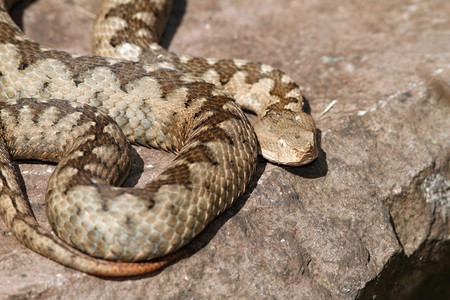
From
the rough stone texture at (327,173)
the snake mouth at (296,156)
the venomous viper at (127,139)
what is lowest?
the rough stone texture at (327,173)

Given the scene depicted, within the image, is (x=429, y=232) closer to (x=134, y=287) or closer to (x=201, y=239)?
(x=201, y=239)

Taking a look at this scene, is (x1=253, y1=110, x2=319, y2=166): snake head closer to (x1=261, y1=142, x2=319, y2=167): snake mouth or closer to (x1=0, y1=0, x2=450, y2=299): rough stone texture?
(x1=261, y1=142, x2=319, y2=167): snake mouth

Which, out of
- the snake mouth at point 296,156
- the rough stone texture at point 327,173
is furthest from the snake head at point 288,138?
the rough stone texture at point 327,173

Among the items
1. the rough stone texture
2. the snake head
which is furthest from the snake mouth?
the rough stone texture

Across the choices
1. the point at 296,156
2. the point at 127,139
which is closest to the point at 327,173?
the point at 296,156

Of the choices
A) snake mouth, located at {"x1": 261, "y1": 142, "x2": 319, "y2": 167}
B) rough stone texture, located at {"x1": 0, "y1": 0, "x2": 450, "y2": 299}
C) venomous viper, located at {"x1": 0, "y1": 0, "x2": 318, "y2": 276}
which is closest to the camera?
venomous viper, located at {"x1": 0, "y1": 0, "x2": 318, "y2": 276}

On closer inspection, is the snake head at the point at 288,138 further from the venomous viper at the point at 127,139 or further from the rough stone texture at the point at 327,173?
the rough stone texture at the point at 327,173

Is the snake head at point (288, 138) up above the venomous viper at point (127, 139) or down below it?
below
